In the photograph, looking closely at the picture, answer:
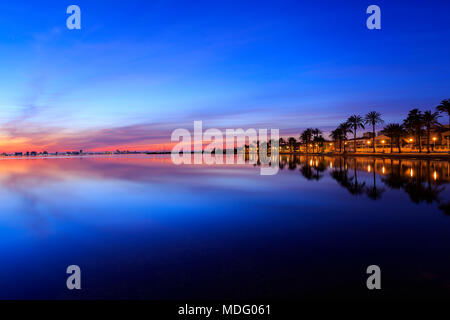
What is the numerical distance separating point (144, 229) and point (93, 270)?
11.0ft

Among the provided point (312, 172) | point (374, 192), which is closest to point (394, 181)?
point (374, 192)

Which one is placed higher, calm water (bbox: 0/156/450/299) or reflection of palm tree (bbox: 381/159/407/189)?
reflection of palm tree (bbox: 381/159/407/189)

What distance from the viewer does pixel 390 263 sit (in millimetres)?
6168

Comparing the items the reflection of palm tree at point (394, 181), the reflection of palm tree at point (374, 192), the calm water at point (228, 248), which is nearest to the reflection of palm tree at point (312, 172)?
the reflection of palm tree at point (394, 181)

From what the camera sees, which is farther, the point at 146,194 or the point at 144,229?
the point at 146,194

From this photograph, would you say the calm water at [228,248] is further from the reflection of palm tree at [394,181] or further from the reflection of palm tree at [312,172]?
the reflection of palm tree at [312,172]

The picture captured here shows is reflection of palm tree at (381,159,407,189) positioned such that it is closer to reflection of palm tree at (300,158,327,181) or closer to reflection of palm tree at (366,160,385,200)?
reflection of palm tree at (366,160,385,200)

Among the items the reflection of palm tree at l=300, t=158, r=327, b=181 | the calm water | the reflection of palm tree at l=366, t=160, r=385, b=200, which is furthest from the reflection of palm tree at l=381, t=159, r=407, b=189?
the reflection of palm tree at l=300, t=158, r=327, b=181

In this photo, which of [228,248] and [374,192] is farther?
[374,192]

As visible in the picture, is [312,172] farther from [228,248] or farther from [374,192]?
[228,248]

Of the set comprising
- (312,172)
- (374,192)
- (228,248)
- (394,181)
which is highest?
(312,172)
